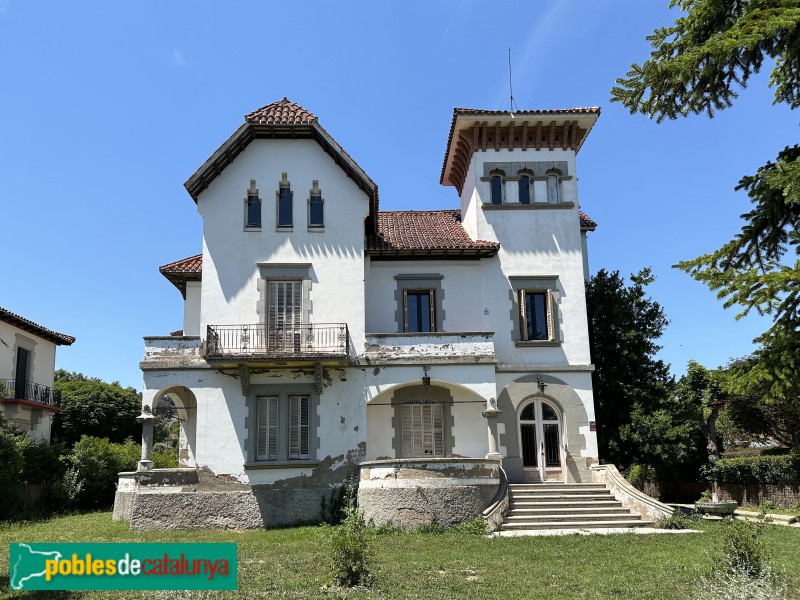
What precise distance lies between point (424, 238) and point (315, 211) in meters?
3.99

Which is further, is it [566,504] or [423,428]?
[423,428]

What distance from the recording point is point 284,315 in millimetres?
22172

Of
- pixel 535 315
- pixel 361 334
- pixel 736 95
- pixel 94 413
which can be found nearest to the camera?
pixel 736 95

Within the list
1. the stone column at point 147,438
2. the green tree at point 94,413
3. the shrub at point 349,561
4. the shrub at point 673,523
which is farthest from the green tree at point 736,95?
the green tree at point 94,413

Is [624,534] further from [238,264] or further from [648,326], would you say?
[238,264]

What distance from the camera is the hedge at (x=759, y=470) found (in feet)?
84.7

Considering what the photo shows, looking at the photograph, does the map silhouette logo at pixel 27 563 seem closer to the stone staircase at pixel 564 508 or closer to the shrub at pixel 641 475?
the stone staircase at pixel 564 508

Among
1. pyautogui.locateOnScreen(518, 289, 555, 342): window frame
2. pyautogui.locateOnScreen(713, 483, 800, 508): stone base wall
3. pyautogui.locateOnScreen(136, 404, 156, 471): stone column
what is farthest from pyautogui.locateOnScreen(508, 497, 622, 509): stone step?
pyautogui.locateOnScreen(136, 404, 156, 471): stone column

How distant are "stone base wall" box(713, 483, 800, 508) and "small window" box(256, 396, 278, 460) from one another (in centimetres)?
1587

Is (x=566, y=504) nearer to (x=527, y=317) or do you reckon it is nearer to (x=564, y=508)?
(x=564, y=508)

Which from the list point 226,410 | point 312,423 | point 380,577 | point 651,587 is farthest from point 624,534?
point 226,410

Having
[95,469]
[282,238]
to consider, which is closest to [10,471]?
[95,469]

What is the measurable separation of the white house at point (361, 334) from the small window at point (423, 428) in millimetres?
45

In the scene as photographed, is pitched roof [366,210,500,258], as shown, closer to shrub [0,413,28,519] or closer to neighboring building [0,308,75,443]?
shrub [0,413,28,519]
